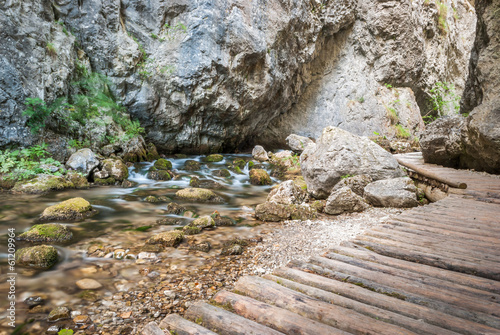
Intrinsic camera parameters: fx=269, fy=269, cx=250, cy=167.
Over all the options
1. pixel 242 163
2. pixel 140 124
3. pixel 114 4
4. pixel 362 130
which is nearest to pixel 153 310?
pixel 242 163

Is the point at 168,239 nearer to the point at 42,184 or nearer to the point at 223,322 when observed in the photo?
the point at 223,322

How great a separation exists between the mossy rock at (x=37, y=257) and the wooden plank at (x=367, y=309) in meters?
3.34

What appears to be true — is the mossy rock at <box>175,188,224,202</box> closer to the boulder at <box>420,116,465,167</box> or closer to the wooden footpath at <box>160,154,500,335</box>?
the wooden footpath at <box>160,154,500,335</box>

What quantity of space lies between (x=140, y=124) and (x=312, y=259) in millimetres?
11997

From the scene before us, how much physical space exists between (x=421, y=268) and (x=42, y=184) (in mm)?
9108

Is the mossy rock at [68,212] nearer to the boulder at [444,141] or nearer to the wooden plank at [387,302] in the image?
the wooden plank at [387,302]

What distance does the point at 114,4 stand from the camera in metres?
11.3

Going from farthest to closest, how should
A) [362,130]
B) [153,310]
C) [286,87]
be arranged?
1. [362,130]
2. [286,87]
3. [153,310]

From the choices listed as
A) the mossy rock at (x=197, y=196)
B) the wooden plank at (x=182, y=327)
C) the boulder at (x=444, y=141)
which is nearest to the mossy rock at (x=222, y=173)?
the mossy rock at (x=197, y=196)

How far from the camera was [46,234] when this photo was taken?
177 inches

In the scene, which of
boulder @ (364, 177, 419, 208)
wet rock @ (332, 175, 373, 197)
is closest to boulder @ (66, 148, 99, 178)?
wet rock @ (332, 175, 373, 197)

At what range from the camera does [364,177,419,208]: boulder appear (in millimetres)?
5773

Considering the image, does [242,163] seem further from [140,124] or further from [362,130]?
[362,130]

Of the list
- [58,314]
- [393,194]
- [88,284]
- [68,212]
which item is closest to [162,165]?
[68,212]
